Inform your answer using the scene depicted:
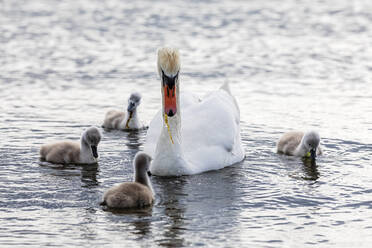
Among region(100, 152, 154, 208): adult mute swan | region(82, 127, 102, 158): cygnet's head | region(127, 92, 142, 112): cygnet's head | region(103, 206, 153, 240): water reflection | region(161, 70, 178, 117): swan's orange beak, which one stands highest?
region(161, 70, 178, 117): swan's orange beak

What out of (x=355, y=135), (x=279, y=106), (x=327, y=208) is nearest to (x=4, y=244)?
(x=327, y=208)

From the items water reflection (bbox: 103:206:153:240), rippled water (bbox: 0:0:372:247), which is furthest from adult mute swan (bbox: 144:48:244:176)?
water reflection (bbox: 103:206:153:240)

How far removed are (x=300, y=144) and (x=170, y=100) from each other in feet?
7.84

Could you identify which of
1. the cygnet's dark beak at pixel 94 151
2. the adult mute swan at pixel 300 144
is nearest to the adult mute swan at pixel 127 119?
the cygnet's dark beak at pixel 94 151

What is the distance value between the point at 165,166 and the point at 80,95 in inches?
226

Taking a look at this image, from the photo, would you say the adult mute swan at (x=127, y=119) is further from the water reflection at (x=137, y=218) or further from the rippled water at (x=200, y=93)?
the water reflection at (x=137, y=218)

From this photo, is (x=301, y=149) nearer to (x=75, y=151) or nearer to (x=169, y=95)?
(x=169, y=95)

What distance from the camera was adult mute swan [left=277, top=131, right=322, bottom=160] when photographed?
11.4 meters

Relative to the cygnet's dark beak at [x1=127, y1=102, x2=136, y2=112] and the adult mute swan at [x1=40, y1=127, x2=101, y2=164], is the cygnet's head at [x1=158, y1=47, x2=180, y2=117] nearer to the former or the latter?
the adult mute swan at [x1=40, y1=127, x2=101, y2=164]

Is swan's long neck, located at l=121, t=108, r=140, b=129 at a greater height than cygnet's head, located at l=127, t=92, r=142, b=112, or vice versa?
cygnet's head, located at l=127, t=92, r=142, b=112

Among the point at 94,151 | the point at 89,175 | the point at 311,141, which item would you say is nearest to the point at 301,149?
the point at 311,141

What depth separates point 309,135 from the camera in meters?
11.5

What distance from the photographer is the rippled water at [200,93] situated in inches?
336

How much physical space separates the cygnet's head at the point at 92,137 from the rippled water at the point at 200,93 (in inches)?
12.2
